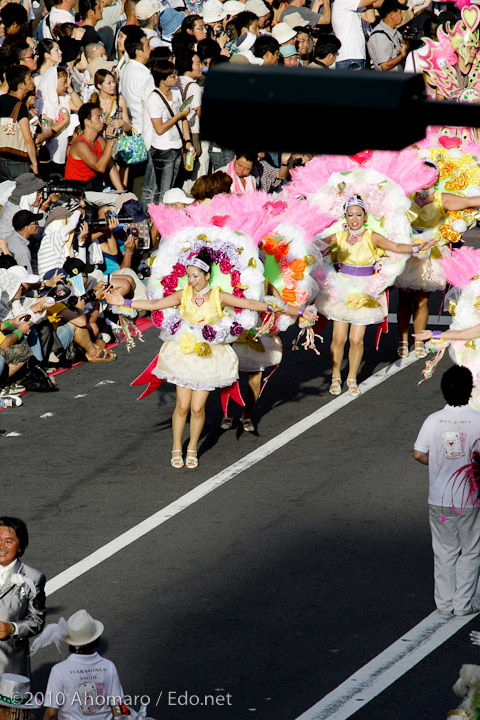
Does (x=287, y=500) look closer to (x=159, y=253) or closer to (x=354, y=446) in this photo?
(x=354, y=446)

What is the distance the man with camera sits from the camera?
19.7 metres

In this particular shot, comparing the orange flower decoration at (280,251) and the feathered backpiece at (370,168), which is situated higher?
the feathered backpiece at (370,168)

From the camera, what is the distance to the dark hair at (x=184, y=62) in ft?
54.5

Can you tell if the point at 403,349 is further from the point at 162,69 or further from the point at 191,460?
the point at 162,69

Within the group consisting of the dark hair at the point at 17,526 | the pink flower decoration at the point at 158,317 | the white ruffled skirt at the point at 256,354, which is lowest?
the white ruffled skirt at the point at 256,354

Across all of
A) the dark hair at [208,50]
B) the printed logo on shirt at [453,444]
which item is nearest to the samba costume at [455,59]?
the dark hair at [208,50]

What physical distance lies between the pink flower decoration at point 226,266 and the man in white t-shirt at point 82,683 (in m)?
5.01

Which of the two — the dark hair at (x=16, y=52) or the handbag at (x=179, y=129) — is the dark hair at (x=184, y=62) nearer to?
the handbag at (x=179, y=129)

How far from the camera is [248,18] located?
18281 mm

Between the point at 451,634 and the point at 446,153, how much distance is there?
7146 millimetres

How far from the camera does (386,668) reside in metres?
7.03

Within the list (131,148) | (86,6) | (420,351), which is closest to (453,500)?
(420,351)

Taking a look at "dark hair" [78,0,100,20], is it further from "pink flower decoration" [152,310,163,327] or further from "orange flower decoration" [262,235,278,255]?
"pink flower decoration" [152,310,163,327]

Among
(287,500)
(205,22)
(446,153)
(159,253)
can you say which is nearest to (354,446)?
(287,500)
